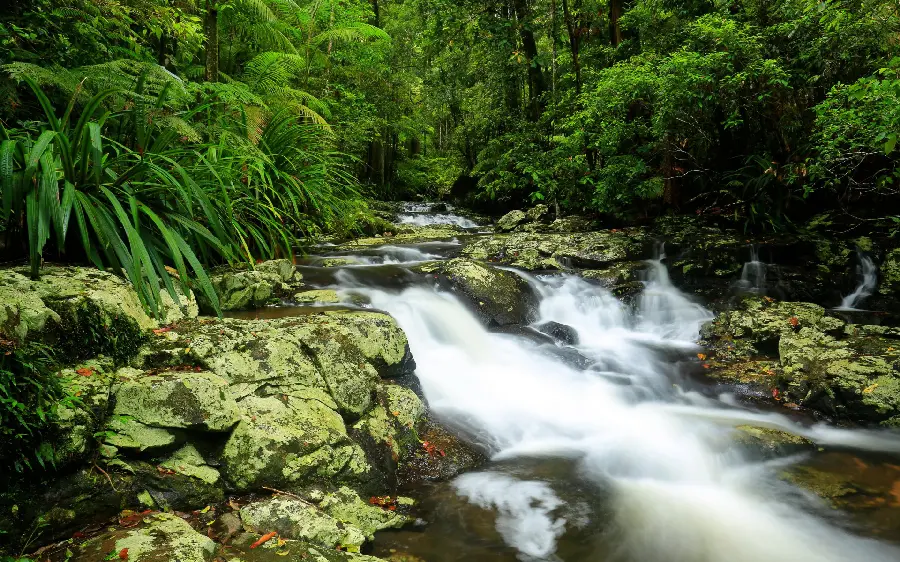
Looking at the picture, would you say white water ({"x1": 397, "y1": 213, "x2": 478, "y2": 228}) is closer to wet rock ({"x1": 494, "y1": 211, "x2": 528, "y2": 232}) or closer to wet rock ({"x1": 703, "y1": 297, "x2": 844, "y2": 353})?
wet rock ({"x1": 494, "y1": 211, "x2": 528, "y2": 232})

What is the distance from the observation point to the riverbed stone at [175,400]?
2.61 m

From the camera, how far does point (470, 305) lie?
654 cm

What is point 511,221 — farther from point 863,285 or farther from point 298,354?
point 298,354

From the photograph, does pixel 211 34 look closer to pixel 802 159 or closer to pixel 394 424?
pixel 394 424

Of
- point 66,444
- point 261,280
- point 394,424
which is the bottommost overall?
point 394,424

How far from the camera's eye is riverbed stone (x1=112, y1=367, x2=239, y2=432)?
8.55 ft

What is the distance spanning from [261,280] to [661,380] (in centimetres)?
468

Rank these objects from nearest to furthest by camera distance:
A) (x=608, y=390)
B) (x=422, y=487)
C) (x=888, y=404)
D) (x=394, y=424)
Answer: (x=422, y=487) < (x=394, y=424) < (x=888, y=404) < (x=608, y=390)

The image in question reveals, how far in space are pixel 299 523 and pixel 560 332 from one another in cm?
475

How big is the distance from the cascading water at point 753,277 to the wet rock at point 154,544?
7934 mm

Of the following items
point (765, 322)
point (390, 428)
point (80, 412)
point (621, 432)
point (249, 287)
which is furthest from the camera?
point (765, 322)

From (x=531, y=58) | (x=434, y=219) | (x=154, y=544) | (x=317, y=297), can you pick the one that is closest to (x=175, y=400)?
(x=154, y=544)

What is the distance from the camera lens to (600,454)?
4418 millimetres

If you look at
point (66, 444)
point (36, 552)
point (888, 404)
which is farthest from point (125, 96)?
point (888, 404)
